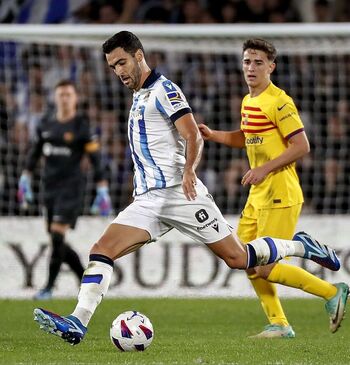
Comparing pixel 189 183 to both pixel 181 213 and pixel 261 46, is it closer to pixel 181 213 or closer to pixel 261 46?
pixel 181 213

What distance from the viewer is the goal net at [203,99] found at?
1351 cm

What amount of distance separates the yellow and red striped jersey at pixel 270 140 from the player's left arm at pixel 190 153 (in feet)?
3.49

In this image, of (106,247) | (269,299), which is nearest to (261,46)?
(269,299)

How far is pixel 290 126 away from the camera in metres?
7.98

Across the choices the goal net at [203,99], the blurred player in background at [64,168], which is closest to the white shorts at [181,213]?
the blurred player in background at [64,168]

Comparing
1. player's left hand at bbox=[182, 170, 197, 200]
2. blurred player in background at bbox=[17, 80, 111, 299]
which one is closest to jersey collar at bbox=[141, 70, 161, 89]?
player's left hand at bbox=[182, 170, 197, 200]

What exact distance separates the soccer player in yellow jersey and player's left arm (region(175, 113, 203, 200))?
35.2 inches

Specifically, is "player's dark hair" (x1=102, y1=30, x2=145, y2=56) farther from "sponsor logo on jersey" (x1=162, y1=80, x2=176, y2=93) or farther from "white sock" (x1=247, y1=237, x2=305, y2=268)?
"white sock" (x1=247, y1=237, x2=305, y2=268)

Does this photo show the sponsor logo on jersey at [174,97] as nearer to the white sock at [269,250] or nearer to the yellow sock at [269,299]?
the white sock at [269,250]

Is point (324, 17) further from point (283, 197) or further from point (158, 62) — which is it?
point (283, 197)

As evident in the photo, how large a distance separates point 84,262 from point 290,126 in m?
4.92

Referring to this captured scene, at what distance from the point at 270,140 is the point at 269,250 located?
3.06 feet

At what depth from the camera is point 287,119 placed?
8.01 meters

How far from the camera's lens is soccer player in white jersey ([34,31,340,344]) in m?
7.14
